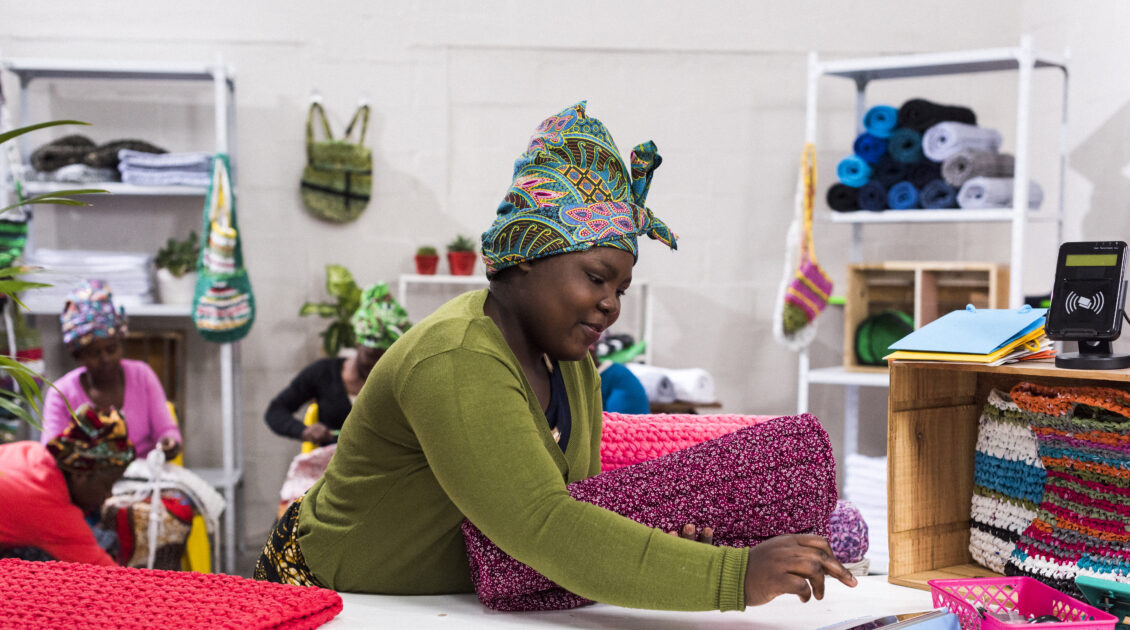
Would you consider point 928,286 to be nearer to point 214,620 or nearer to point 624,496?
point 624,496

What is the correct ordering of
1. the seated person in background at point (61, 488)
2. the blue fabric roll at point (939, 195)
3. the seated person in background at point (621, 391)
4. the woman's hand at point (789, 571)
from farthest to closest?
1. the blue fabric roll at point (939, 195)
2. the seated person in background at point (621, 391)
3. the seated person in background at point (61, 488)
4. the woman's hand at point (789, 571)

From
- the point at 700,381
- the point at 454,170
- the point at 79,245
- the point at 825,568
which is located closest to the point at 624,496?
the point at 825,568

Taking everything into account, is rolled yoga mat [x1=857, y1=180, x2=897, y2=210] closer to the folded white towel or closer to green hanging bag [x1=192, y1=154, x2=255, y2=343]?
the folded white towel

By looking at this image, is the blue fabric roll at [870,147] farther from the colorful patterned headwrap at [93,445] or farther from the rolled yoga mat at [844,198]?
the colorful patterned headwrap at [93,445]

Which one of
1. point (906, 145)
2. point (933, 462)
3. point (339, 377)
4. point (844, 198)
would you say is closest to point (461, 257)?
point (339, 377)

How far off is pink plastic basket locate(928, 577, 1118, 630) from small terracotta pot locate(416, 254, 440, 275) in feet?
9.37

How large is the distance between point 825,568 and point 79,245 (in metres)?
3.64

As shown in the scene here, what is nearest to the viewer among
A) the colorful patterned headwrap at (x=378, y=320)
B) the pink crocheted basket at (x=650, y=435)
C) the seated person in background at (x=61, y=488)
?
the pink crocheted basket at (x=650, y=435)

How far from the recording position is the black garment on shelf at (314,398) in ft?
11.8

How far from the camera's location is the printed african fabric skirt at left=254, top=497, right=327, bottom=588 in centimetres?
135

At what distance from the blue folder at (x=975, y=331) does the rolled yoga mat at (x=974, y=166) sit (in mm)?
1998

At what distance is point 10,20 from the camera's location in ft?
12.7

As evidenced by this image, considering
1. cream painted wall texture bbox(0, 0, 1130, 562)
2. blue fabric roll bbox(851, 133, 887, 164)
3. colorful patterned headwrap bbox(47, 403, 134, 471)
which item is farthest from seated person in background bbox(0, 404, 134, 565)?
blue fabric roll bbox(851, 133, 887, 164)

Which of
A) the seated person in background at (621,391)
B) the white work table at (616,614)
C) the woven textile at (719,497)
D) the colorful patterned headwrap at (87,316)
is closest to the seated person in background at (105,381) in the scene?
the colorful patterned headwrap at (87,316)
